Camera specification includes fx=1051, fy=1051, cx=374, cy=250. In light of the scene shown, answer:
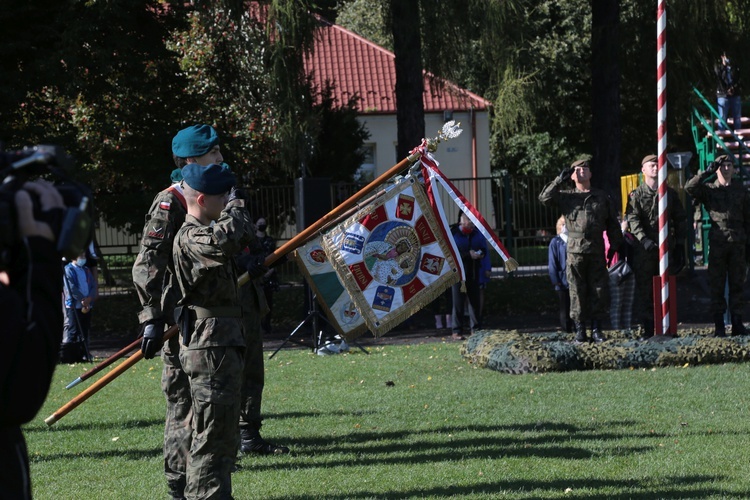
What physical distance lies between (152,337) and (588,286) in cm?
771

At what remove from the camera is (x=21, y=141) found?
727 inches

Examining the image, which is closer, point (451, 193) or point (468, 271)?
point (451, 193)

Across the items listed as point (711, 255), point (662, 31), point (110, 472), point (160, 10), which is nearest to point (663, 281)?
point (711, 255)

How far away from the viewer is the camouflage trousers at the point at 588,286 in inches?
496

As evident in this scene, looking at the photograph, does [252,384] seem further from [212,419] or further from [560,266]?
[560,266]

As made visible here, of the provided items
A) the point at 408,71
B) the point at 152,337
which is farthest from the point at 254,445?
the point at 408,71

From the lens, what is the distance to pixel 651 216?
12922 mm

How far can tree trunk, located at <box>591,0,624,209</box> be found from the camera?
19.5 metres

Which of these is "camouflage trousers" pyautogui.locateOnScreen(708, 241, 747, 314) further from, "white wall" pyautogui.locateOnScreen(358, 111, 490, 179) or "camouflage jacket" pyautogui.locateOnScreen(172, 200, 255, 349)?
"white wall" pyautogui.locateOnScreen(358, 111, 490, 179)

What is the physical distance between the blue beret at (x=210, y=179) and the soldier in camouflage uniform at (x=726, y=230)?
8689mm

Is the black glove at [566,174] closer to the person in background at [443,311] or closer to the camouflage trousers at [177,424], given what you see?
the person in background at [443,311]

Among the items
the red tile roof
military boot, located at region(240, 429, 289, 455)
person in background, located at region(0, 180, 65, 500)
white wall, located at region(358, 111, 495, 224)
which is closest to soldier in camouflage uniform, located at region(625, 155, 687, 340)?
military boot, located at region(240, 429, 289, 455)

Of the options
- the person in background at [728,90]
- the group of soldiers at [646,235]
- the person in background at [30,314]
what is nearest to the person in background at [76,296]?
the group of soldiers at [646,235]

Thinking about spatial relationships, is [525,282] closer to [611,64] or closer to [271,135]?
[611,64]
